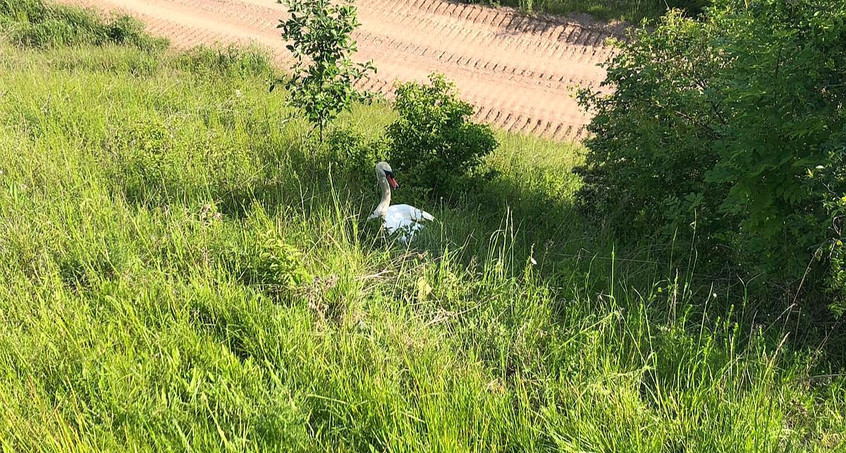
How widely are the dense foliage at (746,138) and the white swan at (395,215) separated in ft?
5.34

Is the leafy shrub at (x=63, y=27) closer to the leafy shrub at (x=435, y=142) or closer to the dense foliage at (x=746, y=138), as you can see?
the leafy shrub at (x=435, y=142)

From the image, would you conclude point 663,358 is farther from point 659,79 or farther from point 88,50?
point 88,50

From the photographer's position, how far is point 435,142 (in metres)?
5.41

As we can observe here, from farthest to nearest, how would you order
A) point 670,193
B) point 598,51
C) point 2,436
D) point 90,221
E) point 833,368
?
1. point 598,51
2. point 670,193
3. point 90,221
4. point 833,368
5. point 2,436

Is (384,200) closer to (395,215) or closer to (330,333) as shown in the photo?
(395,215)

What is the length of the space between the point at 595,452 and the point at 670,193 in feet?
8.63

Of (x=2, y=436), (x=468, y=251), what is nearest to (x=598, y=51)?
(x=468, y=251)

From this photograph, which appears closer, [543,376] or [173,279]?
[543,376]

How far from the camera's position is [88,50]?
946cm

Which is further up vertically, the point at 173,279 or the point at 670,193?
the point at 670,193

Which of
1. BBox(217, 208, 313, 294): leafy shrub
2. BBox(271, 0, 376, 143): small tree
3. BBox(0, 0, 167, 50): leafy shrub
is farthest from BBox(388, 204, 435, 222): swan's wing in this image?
BBox(0, 0, 167, 50): leafy shrub

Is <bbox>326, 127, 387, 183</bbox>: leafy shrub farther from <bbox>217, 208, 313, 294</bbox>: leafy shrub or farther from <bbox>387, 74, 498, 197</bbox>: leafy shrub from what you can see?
<bbox>217, 208, 313, 294</bbox>: leafy shrub

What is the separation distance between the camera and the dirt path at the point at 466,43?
9.90m

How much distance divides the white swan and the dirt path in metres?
5.00
